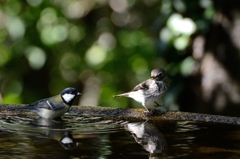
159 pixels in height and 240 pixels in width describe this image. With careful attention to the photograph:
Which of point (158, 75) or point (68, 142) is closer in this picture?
point (68, 142)

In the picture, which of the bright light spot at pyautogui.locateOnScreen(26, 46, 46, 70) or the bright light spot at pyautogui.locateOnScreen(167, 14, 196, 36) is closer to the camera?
the bright light spot at pyautogui.locateOnScreen(167, 14, 196, 36)

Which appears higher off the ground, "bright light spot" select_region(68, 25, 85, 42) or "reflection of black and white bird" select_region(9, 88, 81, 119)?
"bright light spot" select_region(68, 25, 85, 42)

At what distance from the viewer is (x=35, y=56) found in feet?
24.9

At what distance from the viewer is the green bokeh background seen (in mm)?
7492

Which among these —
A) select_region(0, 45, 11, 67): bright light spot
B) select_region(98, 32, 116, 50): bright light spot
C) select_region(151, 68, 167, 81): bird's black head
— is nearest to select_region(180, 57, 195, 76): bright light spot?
select_region(151, 68, 167, 81): bird's black head

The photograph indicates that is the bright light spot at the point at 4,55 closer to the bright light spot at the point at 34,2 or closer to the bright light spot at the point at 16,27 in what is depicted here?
the bright light spot at the point at 16,27

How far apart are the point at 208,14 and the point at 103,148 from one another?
326cm

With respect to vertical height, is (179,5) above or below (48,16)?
below

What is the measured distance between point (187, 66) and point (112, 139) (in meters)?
2.96

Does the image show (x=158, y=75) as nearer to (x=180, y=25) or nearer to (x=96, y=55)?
(x=180, y=25)

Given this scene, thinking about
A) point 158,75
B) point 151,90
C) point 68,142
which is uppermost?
point 158,75

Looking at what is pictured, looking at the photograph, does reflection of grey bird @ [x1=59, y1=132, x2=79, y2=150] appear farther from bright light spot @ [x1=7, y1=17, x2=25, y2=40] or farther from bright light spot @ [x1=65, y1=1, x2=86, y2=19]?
bright light spot @ [x1=65, y1=1, x2=86, y2=19]

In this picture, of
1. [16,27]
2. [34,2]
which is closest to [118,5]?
[34,2]

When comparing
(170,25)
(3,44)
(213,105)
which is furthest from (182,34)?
(3,44)
